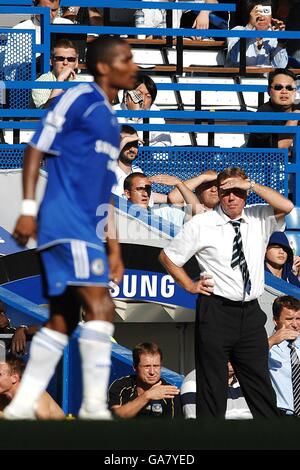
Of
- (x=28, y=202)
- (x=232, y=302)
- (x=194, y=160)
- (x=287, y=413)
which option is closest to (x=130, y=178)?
(x=194, y=160)

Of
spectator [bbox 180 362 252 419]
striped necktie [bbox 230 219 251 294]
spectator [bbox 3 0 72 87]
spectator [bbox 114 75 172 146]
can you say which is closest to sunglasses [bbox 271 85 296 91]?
spectator [bbox 114 75 172 146]

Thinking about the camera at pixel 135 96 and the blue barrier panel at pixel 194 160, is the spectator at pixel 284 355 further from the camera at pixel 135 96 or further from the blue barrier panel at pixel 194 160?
the camera at pixel 135 96

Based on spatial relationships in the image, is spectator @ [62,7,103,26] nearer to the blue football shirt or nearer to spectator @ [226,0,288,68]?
spectator @ [226,0,288,68]

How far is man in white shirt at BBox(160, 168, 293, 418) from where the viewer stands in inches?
313

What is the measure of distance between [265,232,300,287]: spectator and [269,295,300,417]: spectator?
45.5 inches

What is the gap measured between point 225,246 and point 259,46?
269 inches

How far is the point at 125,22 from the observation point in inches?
625

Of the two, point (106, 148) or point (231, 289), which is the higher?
point (106, 148)

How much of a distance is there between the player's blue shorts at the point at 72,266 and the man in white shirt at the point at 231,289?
236cm

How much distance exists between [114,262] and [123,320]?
4.50 meters

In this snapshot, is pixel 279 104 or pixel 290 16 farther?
pixel 290 16

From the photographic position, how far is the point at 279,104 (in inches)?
500

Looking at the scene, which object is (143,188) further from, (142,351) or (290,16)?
(290,16)
